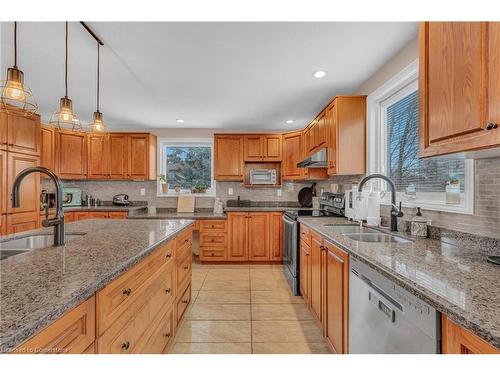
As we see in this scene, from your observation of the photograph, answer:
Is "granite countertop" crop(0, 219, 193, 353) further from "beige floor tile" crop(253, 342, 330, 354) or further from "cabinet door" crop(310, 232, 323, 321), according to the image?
"cabinet door" crop(310, 232, 323, 321)

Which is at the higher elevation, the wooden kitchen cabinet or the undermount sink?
the undermount sink

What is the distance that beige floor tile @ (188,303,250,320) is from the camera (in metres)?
2.38

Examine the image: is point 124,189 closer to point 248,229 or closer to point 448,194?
point 248,229

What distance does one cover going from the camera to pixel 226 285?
3.20m

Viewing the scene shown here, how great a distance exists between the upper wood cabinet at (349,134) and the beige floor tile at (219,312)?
1.78m

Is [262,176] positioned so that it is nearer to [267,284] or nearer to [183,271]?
[267,284]

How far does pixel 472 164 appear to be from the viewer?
1.48 meters

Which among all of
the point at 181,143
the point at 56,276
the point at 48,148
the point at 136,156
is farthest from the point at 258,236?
the point at 48,148

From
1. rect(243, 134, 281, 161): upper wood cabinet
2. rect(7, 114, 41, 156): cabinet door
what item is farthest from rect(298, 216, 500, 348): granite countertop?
rect(7, 114, 41, 156): cabinet door

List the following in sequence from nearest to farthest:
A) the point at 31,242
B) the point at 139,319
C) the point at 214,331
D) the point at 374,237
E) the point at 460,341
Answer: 1. the point at 460,341
2. the point at 139,319
3. the point at 31,242
4. the point at 374,237
5. the point at 214,331

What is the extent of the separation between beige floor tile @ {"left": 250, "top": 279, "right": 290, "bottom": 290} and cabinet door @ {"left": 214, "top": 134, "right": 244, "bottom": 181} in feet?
6.11

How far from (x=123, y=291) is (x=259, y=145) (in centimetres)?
366

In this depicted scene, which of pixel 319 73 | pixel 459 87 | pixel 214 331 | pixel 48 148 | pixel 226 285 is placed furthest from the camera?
pixel 48 148
